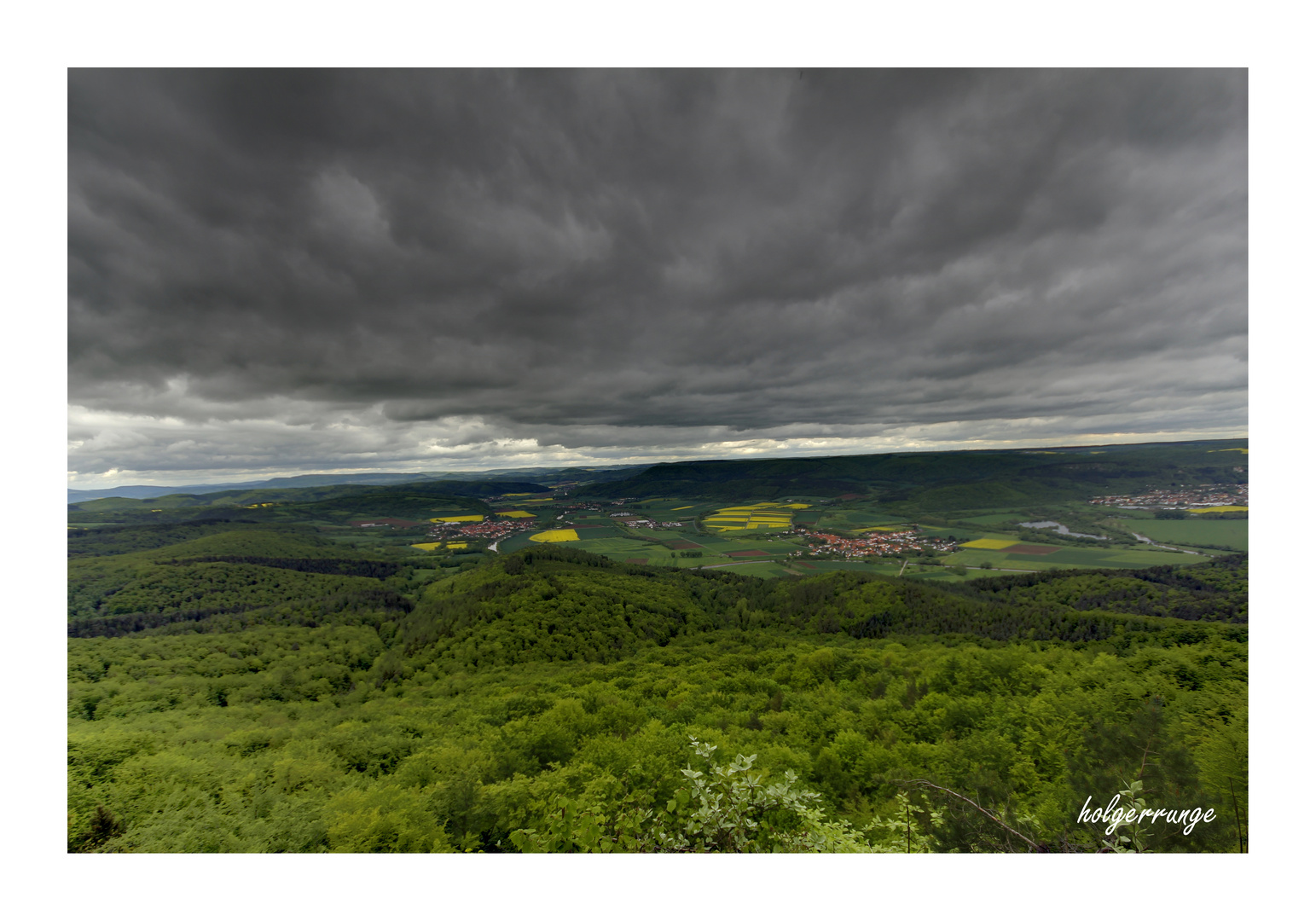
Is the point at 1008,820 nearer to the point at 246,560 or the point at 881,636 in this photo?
the point at 881,636

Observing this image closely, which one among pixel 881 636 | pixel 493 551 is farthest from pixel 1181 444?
pixel 493 551

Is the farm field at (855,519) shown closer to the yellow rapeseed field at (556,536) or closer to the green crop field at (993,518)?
the green crop field at (993,518)

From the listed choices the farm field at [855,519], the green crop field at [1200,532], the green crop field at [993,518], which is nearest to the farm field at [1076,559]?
the green crop field at [1200,532]

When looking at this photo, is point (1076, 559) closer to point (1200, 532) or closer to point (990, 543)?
point (990, 543)

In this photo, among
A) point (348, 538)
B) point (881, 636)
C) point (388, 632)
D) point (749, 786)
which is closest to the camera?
point (749, 786)

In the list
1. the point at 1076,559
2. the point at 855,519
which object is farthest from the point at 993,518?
the point at 1076,559

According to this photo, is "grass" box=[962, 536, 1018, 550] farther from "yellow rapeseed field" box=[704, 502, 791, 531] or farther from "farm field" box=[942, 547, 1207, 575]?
"yellow rapeseed field" box=[704, 502, 791, 531]

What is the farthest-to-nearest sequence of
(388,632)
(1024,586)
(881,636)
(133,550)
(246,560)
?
(133,550)
(246,560)
(1024,586)
(388,632)
(881,636)
